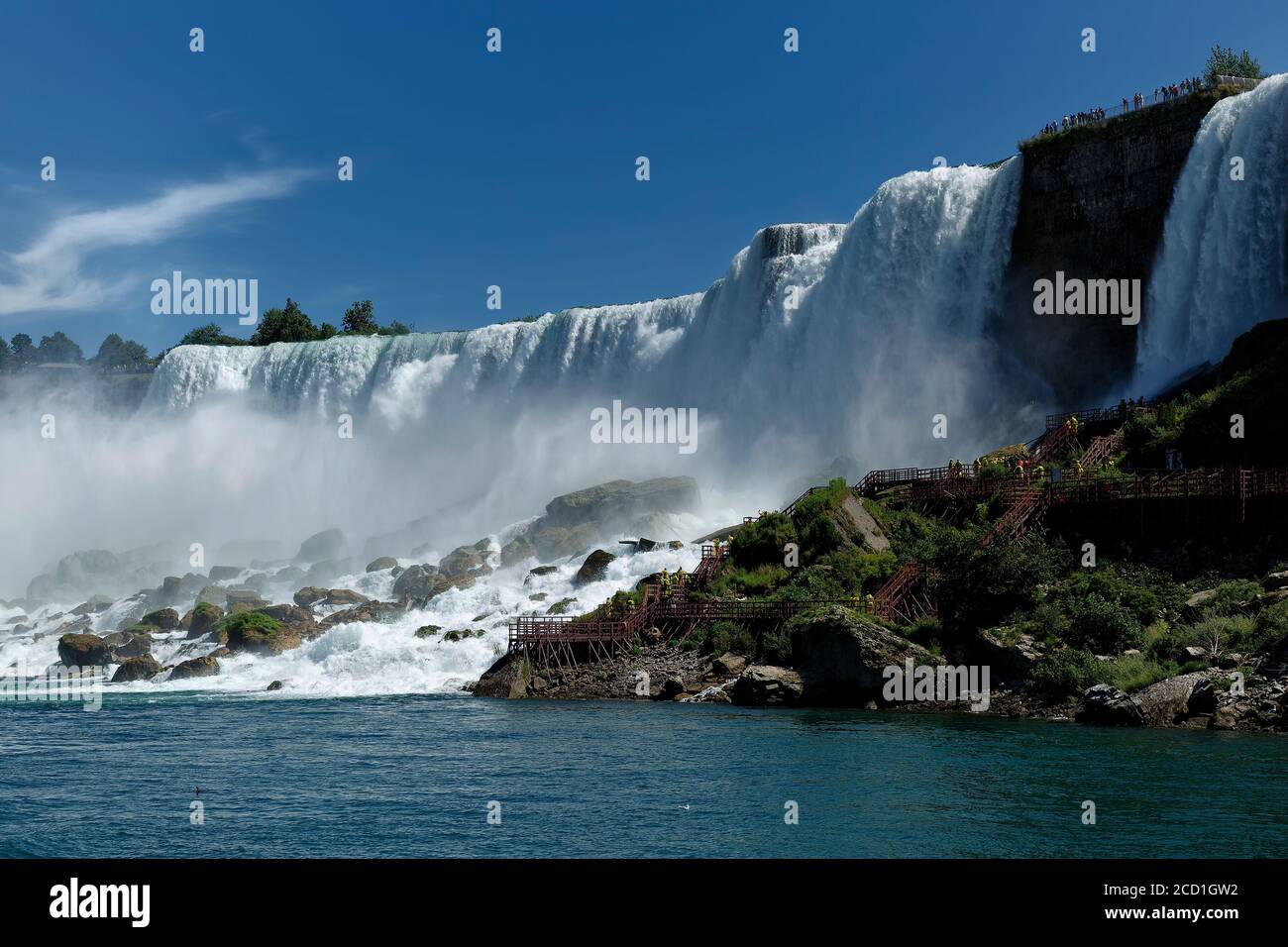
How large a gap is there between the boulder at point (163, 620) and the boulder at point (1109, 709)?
38644 millimetres

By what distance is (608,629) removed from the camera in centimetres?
3675

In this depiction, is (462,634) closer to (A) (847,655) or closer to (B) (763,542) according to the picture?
(B) (763,542)

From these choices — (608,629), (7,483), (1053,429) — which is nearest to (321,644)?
(608,629)

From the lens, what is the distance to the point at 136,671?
43062 millimetres

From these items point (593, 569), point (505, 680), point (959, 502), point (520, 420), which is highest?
point (520, 420)

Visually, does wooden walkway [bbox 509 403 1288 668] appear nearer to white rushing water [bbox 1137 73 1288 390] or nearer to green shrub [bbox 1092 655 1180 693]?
white rushing water [bbox 1137 73 1288 390]

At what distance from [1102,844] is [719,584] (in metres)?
23.4

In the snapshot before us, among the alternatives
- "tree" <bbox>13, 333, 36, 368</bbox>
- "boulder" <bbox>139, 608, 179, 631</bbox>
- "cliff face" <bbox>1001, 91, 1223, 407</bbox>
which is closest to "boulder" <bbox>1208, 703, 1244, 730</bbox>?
"cliff face" <bbox>1001, 91, 1223, 407</bbox>

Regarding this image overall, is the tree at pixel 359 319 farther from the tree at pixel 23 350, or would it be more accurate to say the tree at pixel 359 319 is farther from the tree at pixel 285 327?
the tree at pixel 23 350

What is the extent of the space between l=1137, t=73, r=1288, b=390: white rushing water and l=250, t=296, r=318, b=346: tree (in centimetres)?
8666

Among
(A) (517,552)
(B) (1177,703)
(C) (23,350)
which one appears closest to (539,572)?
(A) (517,552)

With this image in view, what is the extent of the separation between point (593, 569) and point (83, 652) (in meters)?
18.7

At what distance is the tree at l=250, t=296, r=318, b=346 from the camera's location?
4633 inches
